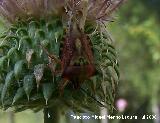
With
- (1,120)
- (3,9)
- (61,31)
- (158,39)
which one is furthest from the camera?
(158,39)

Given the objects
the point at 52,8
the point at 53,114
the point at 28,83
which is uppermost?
the point at 52,8

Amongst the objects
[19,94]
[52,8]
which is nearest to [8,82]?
[19,94]

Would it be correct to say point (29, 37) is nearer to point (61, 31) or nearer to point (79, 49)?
point (61, 31)

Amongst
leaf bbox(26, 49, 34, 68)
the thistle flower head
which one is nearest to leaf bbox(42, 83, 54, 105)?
leaf bbox(26, 49, 34, 68)

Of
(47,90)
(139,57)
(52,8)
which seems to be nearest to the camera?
(47,90)

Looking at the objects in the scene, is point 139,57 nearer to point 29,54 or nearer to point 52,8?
point 52,8

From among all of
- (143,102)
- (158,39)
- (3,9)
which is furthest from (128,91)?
(3,9)

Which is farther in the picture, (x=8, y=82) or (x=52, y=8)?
(x=52, y=8)
